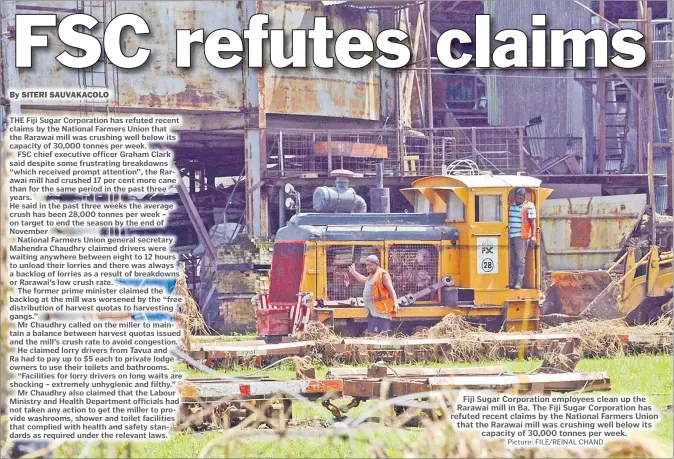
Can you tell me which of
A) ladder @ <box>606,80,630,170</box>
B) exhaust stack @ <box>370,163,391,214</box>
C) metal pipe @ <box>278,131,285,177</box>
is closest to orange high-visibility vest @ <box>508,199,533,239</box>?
exhaust stack @ <box>370,163,391,214</box>

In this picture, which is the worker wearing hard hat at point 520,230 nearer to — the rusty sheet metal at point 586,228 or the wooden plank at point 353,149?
the rusty sheet metal at point 586,228

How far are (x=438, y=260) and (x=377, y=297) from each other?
1.42 meters

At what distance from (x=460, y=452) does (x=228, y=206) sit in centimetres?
2197

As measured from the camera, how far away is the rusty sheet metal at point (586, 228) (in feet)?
76.6

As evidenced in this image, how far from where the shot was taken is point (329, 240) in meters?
16.9

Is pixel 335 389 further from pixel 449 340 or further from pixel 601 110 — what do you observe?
pixel 601 110

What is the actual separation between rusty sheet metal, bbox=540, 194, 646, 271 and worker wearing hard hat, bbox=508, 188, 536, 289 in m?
6.45

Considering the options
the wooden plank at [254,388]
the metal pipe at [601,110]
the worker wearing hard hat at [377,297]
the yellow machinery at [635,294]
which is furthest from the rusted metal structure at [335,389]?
the metal pipe at [601,110]

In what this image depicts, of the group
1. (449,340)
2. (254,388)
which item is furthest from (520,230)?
(254,388)

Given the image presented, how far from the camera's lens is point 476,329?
16.6 metres

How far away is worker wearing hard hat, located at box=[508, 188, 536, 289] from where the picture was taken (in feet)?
55.6

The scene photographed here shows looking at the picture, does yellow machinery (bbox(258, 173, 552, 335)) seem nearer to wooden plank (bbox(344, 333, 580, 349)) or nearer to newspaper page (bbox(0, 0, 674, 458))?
newspaper page (bbox(0, 0, 674, 458))

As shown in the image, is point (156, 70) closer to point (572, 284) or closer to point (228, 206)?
point (228, 206)

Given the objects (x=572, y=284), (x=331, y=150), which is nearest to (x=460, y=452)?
(x=572, y=284)
